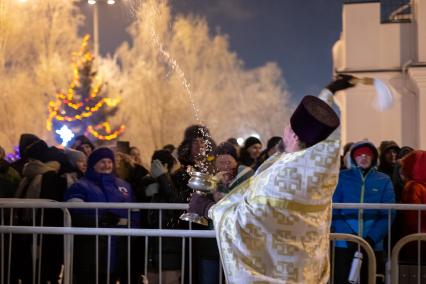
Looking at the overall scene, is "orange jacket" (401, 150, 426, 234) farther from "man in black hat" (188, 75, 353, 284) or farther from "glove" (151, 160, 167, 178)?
"man in black hat" (188, 75, 353, 284)

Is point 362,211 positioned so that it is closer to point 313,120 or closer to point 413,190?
point 413,190

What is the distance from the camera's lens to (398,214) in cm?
573

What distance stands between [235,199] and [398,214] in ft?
9.56

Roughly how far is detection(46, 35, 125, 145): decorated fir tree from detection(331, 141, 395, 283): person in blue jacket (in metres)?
20.9

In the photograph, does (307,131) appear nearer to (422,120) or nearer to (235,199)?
(235,199)

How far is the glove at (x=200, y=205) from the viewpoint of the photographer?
3.47 meters

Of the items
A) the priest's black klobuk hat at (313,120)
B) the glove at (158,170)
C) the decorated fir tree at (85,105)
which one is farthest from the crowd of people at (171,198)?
the decorated fir tree at (85,105)

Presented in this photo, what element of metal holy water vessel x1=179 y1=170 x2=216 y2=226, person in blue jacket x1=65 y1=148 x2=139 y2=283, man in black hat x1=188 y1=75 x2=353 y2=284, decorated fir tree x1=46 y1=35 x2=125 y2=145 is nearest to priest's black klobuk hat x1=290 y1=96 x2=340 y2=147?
man in black hat x1=188 y1=75 x2=353 y2=284

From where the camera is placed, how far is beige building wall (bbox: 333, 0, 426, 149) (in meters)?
17.1

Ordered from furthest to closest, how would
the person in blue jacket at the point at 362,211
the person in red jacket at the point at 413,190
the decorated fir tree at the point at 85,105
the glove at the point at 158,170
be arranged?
the decorated fir tree at the point at 85,105, the glove at the point at 158,170, the person in red jacket at the point at 413,190, the person in blue jacket at the point at 362,211

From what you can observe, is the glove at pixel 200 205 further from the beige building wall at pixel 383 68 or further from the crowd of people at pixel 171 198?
the beige building wall at pixel 383 68

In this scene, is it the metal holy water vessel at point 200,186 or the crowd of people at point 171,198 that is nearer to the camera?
the metal holy water vessel at point 200,186

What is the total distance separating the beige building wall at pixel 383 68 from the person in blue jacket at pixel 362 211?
11574 millimetres

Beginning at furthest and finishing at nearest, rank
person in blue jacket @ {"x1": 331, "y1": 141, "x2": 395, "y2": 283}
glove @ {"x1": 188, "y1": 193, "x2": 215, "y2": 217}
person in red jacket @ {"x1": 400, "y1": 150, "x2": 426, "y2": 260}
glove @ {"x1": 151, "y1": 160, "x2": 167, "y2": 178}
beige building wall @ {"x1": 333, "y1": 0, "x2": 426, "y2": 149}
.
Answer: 1. beige building wall @ {"x1": 333, "y1": 0, "x2": 426, "y2": 149}
2. glove @ {"x1": 151, "y1": 160, "x2": 167, "y2": 178}
3. person in red jacket @ {"x1": 400, "y1": 150, "x2": 426, "y2": 260}
4. person in blue jacket @ {"x1": 331, "y1": 141, "x2": 395, "y2": 283}
5. glove @ {"x1": 188, "y1": 193, "x2": 215, "y2": 217}
